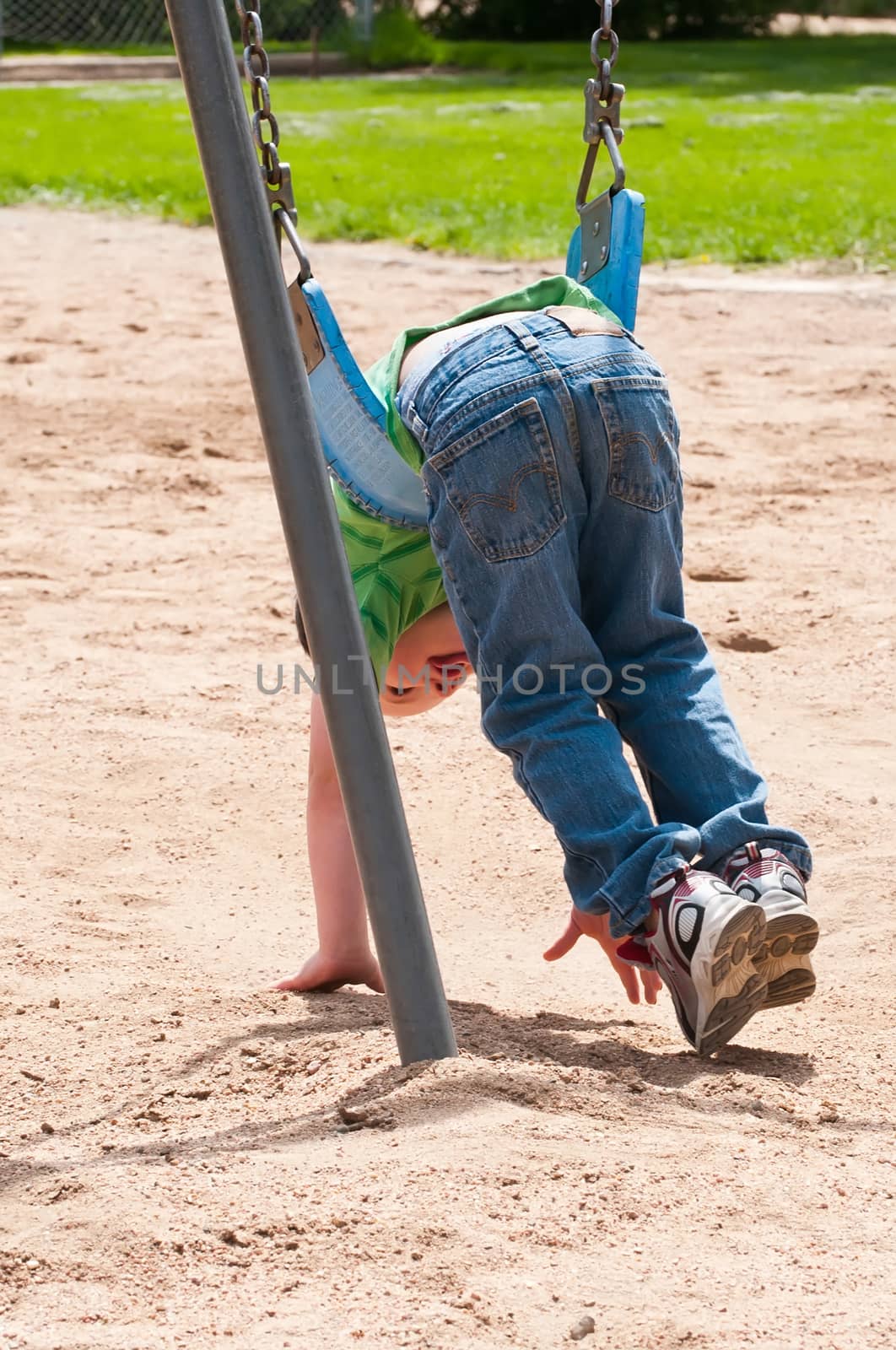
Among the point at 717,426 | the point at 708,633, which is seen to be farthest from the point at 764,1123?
the point at 717,426

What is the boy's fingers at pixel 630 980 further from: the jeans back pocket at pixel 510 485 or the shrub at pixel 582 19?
the shrub at pixel 582 19

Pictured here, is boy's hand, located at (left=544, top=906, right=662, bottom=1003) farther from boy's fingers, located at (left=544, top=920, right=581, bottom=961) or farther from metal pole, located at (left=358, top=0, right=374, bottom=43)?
metal pole, located at (left=358, top=0, right=374, bottom=43)

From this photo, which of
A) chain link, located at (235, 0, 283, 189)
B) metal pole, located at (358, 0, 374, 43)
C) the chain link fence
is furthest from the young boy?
the chain link fence

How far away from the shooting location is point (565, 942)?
2121 mm

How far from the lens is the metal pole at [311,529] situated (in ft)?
5.75

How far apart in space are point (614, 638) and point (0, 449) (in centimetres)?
349

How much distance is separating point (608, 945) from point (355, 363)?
86 centimetres

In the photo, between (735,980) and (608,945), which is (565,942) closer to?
(608,945)

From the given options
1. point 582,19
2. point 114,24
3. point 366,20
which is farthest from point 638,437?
point 582,19

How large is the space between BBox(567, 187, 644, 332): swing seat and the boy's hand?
2.88ft

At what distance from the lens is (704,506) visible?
4695mm

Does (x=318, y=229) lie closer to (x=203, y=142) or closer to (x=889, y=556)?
(x=889, y=556)

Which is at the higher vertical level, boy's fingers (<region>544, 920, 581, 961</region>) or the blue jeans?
the blue jeans

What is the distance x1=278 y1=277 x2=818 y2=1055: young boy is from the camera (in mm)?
1923
